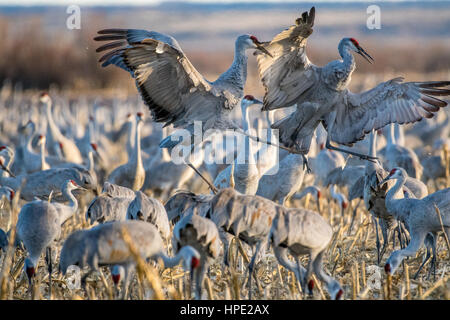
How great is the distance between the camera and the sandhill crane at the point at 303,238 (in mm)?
4137

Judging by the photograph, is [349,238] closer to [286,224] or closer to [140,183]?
[286,224]

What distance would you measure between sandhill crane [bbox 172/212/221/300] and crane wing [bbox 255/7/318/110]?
5.66 ft

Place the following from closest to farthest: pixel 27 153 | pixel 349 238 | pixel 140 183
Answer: pixel 349 238, pixel 140 183, pixel 27 153

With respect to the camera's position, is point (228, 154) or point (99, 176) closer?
point (228, 154)

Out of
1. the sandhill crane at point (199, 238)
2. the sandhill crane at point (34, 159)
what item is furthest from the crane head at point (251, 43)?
the sandhill crane at point (34, 159)

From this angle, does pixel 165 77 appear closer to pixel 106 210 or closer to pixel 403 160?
pixel 106 210

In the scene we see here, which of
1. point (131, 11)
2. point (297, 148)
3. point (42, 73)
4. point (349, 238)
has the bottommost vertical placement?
point (349, 238)

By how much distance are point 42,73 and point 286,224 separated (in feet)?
64.5

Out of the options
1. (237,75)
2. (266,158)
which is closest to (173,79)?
(237,75)

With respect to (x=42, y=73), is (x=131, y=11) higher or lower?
higher

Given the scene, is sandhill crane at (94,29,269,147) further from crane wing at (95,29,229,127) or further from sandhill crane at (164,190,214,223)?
sandhill crane at (164,190,214,223)

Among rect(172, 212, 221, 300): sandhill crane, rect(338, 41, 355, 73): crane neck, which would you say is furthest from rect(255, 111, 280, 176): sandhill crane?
rect(172, 212, 221, 300): sandhill crane

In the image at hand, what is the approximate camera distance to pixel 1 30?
24.0m
